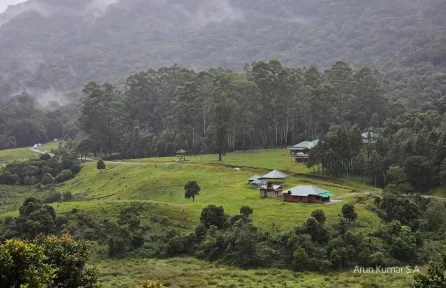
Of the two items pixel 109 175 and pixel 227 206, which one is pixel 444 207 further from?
pixel 109 175

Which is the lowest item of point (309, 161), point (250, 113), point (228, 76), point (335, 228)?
point (335, 228)

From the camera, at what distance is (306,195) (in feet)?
171

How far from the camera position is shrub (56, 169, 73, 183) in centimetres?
7725

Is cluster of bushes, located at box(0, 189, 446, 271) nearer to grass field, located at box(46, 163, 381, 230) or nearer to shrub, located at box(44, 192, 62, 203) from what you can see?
grass field, located at box(46, 163, 381, 230)

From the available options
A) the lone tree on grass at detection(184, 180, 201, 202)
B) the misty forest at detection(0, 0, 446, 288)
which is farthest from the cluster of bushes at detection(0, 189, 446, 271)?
the lone tree on grass at detection(184, 180, 201, 202)

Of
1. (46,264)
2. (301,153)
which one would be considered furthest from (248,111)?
(46,264)

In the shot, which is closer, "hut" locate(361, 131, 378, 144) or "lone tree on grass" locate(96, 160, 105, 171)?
"lone tree on grass" locate(96, 160, 105, 171)

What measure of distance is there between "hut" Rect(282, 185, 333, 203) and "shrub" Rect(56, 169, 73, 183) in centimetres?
4201

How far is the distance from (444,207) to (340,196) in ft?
37.9

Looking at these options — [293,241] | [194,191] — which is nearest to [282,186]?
[194,191]

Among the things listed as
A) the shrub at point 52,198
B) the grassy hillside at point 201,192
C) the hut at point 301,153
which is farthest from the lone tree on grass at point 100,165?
the hut at point 301,153

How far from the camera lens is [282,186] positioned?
57.7m

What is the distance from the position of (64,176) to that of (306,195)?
4504 cm

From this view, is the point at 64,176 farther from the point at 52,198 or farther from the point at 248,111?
→ the point at 248,111
